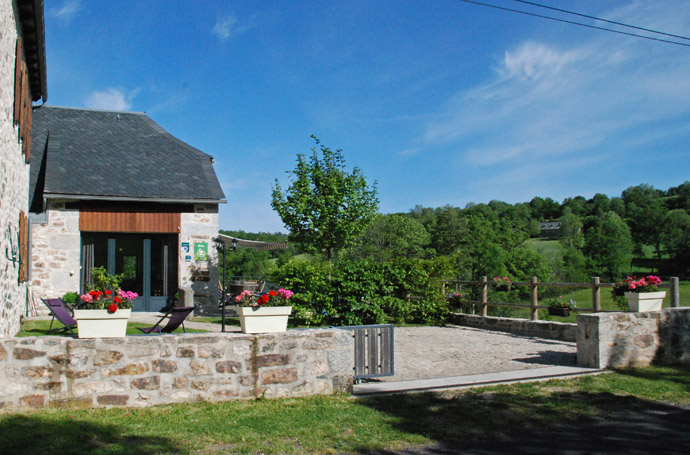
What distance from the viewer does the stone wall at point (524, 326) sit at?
10844mm

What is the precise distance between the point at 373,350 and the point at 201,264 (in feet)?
31.4

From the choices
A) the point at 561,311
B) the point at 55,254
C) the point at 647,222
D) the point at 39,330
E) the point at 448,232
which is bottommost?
the point at 39,330

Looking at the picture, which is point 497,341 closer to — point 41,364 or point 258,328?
point 258,328

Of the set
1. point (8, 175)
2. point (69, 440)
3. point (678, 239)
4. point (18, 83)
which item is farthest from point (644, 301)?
point (678, 239)

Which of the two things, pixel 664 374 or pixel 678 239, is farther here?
pixel 678 239

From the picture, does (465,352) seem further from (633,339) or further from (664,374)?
(664,374)

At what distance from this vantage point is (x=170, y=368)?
5434 millimetres

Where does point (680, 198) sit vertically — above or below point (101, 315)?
above

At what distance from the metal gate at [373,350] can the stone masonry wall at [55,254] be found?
10270 millimetres

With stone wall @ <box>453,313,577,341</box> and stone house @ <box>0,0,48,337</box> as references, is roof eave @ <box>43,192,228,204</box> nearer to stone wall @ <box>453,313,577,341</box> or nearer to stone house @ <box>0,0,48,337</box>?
stone house @ <box>0,0,48,337</box>

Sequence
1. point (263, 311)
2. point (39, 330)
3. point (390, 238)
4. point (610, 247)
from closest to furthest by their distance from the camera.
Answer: point (263, 311) < point (39, 330) < point (390, 238) < point (610, 247)

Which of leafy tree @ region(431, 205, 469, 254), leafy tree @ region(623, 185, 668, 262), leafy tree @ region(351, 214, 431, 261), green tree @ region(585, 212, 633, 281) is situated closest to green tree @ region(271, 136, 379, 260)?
leafy tree @ region(351, 214, 431, 261)

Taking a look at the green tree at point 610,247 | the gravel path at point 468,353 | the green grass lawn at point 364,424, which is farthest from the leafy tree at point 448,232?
the green grass lawn at point 364,424

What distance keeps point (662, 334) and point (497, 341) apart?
3.27m
